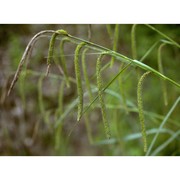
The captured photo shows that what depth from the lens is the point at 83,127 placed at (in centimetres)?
264

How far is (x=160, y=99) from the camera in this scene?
7.62ft

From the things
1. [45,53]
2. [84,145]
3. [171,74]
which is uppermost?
[45,53]

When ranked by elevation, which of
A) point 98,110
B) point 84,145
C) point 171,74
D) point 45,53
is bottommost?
point 84,145

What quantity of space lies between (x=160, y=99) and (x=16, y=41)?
830 mm

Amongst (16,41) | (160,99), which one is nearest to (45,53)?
(16,41)
